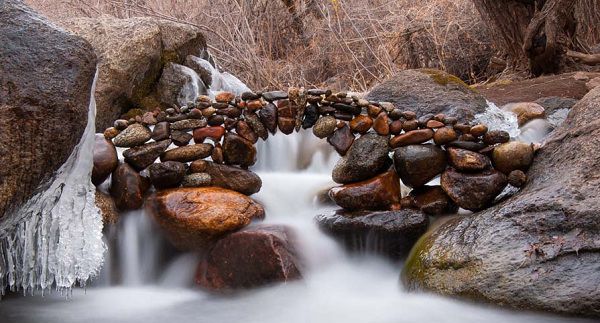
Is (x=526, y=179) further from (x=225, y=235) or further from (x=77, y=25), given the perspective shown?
(x=77, y=25)

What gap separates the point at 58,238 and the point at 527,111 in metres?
4.04

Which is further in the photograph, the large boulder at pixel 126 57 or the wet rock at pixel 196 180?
the large boulder at pixel 126 57

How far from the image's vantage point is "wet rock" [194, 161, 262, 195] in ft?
12.7

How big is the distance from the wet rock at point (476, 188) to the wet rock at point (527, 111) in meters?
1.78

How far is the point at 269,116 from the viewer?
13.4 feet

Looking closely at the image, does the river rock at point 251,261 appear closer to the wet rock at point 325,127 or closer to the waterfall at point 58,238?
the waterfall at point 58,238

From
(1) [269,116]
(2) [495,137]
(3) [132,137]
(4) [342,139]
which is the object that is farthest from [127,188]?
(2) [495,137]

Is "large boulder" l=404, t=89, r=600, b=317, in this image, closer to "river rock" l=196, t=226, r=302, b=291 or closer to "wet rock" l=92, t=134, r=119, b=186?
"river rock" l=196, t=226, r=302, b=291

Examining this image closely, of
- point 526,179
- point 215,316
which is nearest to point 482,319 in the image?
point 526,179

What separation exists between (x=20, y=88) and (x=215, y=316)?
4.92 feet

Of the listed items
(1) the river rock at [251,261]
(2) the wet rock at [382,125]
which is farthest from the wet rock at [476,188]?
(1) the river rock at [251,261]

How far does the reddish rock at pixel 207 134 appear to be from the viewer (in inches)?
156

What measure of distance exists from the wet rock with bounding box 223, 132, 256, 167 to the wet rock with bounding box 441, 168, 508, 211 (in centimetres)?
136

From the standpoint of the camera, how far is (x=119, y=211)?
3713mm
